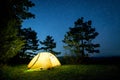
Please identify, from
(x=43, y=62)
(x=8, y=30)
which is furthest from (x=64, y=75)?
(x=8, y=30)

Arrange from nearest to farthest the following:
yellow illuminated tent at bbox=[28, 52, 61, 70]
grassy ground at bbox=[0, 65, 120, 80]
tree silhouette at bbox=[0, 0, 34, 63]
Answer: grassy ground at bbox=[0, 65, 120, 80], tree silhouette at bbox=[0, 0, 34, 63], yellow illuminated tent at bbox=[28, 52, 61, 70]

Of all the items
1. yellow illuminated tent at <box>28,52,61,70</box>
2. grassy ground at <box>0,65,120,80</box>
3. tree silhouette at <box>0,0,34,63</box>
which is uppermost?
tree silhouette at <box>0,0,34,63</box>

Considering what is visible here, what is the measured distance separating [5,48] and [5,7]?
3.11 meters

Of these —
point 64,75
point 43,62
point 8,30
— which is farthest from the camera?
point 43,62

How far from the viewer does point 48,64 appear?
16.4 meters

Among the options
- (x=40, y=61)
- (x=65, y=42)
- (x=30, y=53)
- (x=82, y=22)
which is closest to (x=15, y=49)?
(x=40, y=61)

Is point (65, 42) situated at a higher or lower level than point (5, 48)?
higher

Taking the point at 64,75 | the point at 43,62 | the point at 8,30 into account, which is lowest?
the point at 64,75

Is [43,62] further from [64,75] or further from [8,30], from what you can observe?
[64,75]

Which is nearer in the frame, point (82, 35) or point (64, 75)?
point (64, 75)

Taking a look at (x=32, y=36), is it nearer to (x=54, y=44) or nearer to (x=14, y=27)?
(x=54, y=44)

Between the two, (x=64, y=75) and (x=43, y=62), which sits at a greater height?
(x=43, y=62)

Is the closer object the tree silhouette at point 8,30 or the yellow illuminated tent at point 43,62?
the tree silhouette at point 8,30

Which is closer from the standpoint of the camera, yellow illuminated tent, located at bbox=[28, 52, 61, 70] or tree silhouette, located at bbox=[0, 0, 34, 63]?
tree silhouette, located at bbox=[0, 0, 34, 63]
